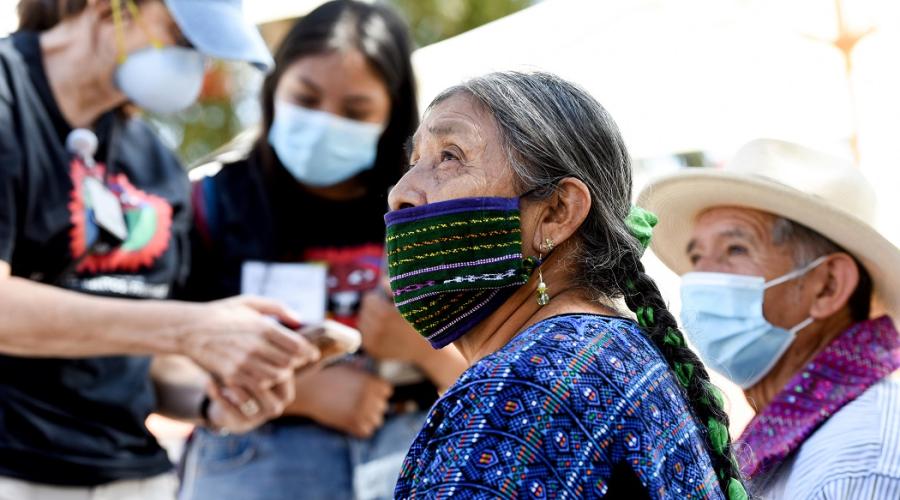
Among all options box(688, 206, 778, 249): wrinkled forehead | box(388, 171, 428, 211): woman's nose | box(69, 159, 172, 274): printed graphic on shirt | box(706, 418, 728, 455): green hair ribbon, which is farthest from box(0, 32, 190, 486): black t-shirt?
box(706, 418, 728, 455): green hair ribbon

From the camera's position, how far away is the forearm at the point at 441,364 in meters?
3.73

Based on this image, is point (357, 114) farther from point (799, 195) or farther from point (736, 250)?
point (799, 195)

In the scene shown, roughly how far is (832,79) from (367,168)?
2873 millimetres

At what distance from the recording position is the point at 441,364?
3.72 m

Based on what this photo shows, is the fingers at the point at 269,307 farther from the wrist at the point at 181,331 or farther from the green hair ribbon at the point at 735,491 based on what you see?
the green hair ribbon at the point at 735,491

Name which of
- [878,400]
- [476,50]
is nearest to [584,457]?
[878,400]

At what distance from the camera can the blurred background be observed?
17.6 ft

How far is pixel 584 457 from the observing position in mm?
1606

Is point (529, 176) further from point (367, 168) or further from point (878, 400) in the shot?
point (367, 168)

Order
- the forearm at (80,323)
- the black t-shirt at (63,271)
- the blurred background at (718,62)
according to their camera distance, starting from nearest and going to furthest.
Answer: the forearm at (80,323) < the black t-shirt at (63,271) < the blurred background at (718,62)

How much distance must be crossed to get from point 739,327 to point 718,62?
2.78 m

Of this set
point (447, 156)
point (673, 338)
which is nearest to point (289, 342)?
point (447, 156)

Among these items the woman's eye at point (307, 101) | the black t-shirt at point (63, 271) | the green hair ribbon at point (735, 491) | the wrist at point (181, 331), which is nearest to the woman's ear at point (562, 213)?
the green hair ribbon at point (735, 491)

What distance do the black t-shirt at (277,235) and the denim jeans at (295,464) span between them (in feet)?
1.39
